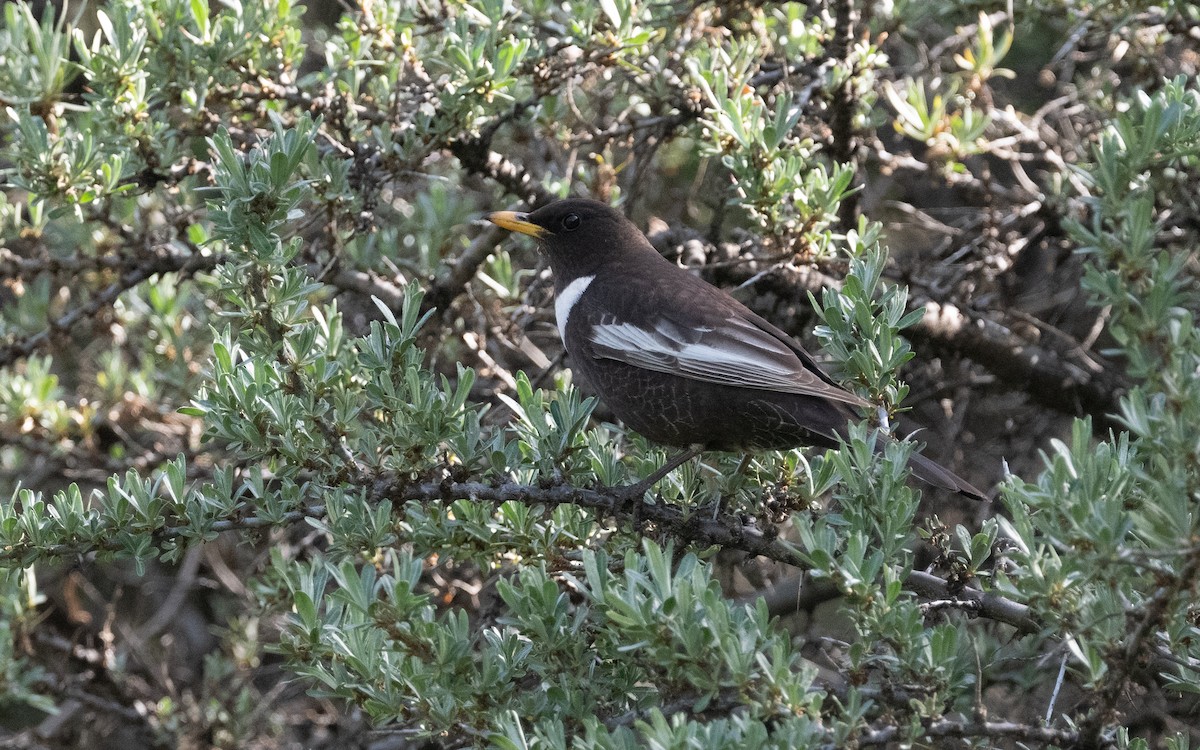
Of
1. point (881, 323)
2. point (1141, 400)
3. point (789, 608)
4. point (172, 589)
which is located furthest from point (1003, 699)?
point (172, 589)

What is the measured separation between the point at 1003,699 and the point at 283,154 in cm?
385

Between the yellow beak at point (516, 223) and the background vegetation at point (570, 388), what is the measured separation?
19 cm

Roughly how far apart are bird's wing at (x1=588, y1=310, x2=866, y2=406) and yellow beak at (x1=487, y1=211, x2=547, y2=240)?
57cm

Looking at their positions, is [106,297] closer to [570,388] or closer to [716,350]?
[570,388]

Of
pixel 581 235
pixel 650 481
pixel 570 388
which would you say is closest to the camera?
pixel 570 388

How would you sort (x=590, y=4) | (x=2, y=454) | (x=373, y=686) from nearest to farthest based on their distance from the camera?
(x=373, y=686), (x=590, y=4), (x=2, y=454)

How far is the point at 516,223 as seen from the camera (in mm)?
4602

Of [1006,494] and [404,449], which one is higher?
[1006,494]

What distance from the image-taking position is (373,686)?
2.78m

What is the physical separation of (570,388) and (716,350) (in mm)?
848

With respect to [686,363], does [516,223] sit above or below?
above

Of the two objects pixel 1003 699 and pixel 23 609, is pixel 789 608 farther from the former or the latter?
pixel 23 609

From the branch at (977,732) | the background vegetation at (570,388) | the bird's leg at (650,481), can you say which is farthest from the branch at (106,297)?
the branch at (977,732)

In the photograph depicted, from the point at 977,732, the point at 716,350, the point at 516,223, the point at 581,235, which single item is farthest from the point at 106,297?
the point at 977,732
